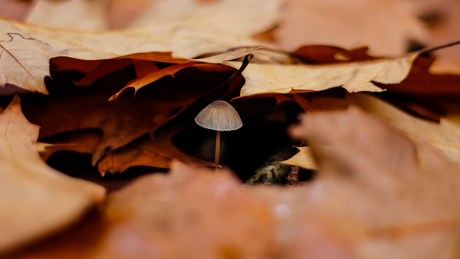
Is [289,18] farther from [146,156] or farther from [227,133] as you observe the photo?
[146,156]

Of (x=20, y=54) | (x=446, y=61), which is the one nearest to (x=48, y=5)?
(x=20, y=54)

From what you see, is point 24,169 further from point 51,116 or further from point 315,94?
point 315,94

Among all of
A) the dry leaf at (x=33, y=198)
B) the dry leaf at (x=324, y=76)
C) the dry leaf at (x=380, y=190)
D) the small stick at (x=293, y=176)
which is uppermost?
the dry leaf at (x=324, y=76)

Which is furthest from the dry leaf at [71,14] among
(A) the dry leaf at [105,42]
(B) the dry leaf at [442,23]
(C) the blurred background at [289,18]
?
(B) the dry leaf at [442,23]

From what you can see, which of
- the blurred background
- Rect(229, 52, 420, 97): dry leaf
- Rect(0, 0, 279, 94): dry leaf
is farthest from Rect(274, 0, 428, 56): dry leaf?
Rect(229, 52, 420, 97): dry leaf

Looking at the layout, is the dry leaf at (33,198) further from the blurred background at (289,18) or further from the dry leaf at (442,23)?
the dry leaf at (442,23)

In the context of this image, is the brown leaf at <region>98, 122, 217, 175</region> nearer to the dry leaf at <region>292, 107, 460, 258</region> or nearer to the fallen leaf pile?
the fallen leaf pile

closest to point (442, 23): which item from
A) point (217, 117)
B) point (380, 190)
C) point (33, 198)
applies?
point (217, 117)
